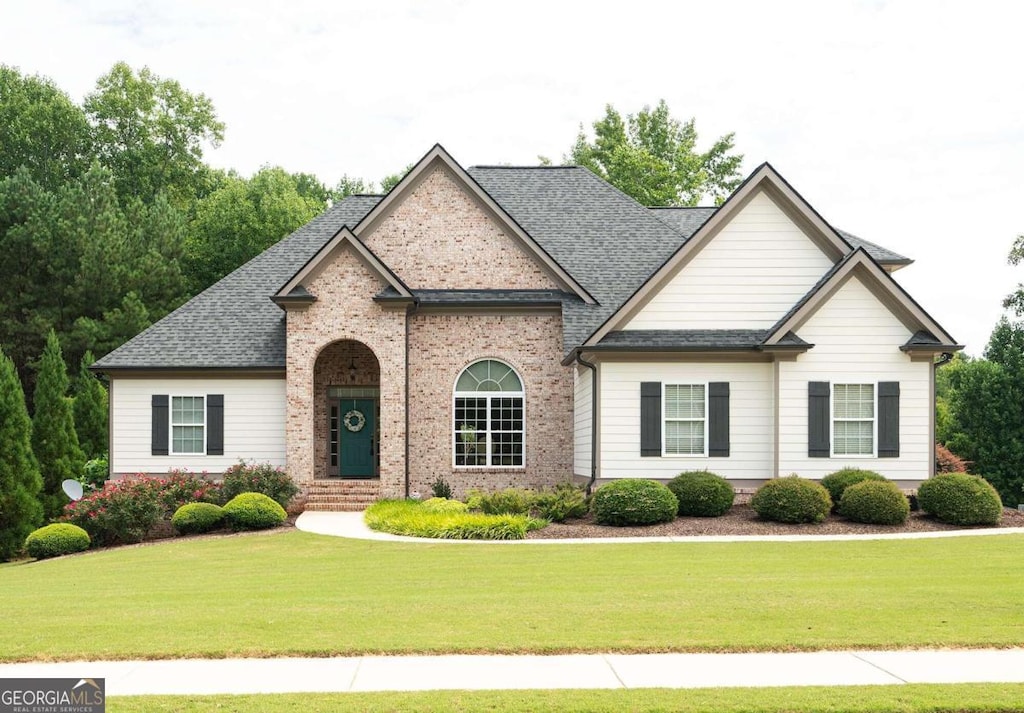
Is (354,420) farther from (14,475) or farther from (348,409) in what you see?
(14,475)

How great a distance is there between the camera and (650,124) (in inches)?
2199

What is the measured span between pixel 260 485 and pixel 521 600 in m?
Answer: 14.0

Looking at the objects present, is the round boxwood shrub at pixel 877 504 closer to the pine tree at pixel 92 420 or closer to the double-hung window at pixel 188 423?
the double-hung window at pixel 188 423

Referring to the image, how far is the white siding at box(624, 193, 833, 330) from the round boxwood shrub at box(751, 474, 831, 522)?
426 centimetres

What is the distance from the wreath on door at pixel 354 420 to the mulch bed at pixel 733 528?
8.87 metres

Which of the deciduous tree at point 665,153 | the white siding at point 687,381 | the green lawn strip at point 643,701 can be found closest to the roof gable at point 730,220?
the white siding at point 687,381

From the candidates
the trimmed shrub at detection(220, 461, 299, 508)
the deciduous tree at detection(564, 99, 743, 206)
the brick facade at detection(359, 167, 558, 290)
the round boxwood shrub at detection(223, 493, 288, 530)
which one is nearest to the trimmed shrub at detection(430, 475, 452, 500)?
the trimmed shrub at detection(220, 461, 299, 508)

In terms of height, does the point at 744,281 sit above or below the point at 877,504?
above

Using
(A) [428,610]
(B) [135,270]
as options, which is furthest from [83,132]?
(A) [428,610]

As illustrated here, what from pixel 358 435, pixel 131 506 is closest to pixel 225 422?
pixel 358 435

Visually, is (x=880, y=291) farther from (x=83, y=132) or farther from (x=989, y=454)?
(x=83, y=132)

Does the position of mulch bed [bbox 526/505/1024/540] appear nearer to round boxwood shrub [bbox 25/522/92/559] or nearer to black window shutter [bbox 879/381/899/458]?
black window shutter [bbox 879/381/899/458]

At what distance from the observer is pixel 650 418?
75.5 ft

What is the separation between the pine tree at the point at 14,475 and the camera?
25484mm
